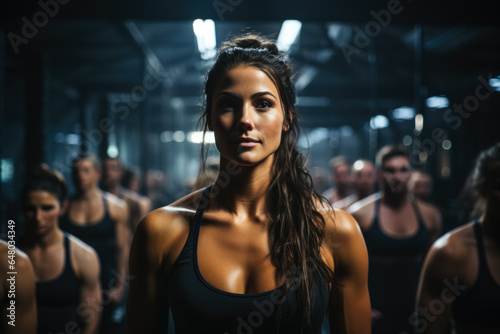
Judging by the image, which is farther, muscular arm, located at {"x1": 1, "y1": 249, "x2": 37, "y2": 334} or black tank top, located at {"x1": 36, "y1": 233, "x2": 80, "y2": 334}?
black tank top, located at {"x1": 36, "y1": 233, "x2": 80, "y2": 334}

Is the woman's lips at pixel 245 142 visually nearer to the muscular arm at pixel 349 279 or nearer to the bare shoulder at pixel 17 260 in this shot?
the muscular arm at pixel 349 279

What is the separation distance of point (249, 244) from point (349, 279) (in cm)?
34

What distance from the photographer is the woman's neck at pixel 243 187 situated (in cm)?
135

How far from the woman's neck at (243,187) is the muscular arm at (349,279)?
0.85 feet

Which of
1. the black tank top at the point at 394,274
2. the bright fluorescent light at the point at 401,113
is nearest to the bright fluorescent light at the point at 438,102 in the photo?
the black tank top at the point at 394,274

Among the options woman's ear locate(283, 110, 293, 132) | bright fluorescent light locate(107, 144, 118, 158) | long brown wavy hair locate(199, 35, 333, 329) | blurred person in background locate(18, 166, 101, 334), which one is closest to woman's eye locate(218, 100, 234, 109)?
long brown wavy hair locate(199, 35, 333, 329)

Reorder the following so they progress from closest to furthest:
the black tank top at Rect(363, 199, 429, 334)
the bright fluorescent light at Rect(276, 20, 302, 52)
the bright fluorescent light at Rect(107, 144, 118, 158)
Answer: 1. the black tank top at Rect(363, 199, 429, 334)
2. the bright fluorescent light at Rect(276, 20, 302, 52)
3. the bright fluorescent light at Rect(107, 144, 118, 158)

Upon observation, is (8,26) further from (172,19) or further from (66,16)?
(172,19)

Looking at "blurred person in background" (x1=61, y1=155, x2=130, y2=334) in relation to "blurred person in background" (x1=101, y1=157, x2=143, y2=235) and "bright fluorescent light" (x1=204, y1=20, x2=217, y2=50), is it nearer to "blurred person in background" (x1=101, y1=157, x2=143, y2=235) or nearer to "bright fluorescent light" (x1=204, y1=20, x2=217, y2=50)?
"blurred person in background" (x1=101, y1=157, x2=143, y2=235)

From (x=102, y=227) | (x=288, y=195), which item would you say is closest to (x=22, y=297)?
(x=288, y=195)

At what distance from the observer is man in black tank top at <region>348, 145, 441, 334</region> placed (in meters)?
3.31

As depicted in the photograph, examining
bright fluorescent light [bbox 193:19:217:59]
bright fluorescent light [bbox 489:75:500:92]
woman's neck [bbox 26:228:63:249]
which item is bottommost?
woman's neck [bbox 26:228:63:249]

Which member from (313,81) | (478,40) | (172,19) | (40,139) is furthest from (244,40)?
(313,81)

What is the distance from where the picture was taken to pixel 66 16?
2508mm
